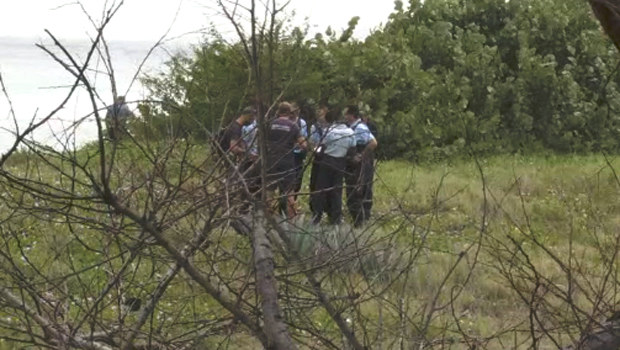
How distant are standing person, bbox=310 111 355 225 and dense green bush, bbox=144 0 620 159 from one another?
864 centimetres

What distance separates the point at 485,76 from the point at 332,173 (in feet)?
38.4

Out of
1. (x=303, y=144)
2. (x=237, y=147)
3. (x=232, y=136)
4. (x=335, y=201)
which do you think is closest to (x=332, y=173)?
(x=335, y=201)

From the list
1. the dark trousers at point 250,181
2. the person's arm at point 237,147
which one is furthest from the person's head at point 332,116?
the dark trousers at point 250,181

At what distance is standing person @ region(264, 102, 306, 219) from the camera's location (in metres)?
3.50

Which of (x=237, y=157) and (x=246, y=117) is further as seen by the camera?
(x=246, y=117)

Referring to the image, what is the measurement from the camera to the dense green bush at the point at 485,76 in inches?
773

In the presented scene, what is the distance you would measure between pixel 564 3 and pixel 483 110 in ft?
10.1

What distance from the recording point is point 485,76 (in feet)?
68.5

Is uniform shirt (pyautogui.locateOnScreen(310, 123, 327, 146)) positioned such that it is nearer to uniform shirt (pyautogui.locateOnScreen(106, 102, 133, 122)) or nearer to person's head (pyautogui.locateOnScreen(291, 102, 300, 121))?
uniform shirt (pyautogui.locateOnScreen(106, 102, 133, 122))

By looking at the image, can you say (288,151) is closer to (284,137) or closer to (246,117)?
(246,117)

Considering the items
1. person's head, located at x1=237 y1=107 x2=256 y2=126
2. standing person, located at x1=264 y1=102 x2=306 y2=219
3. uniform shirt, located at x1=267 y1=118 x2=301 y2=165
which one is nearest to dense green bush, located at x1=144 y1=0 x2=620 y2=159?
uniform shirt, located at x1=267 y1=118 x2=301 y2=165

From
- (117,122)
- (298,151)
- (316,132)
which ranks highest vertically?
(117,122)

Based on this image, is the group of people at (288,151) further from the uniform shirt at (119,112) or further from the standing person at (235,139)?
the uniform shirt at (119,112)

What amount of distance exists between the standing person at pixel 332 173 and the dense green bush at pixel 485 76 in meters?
8.64
